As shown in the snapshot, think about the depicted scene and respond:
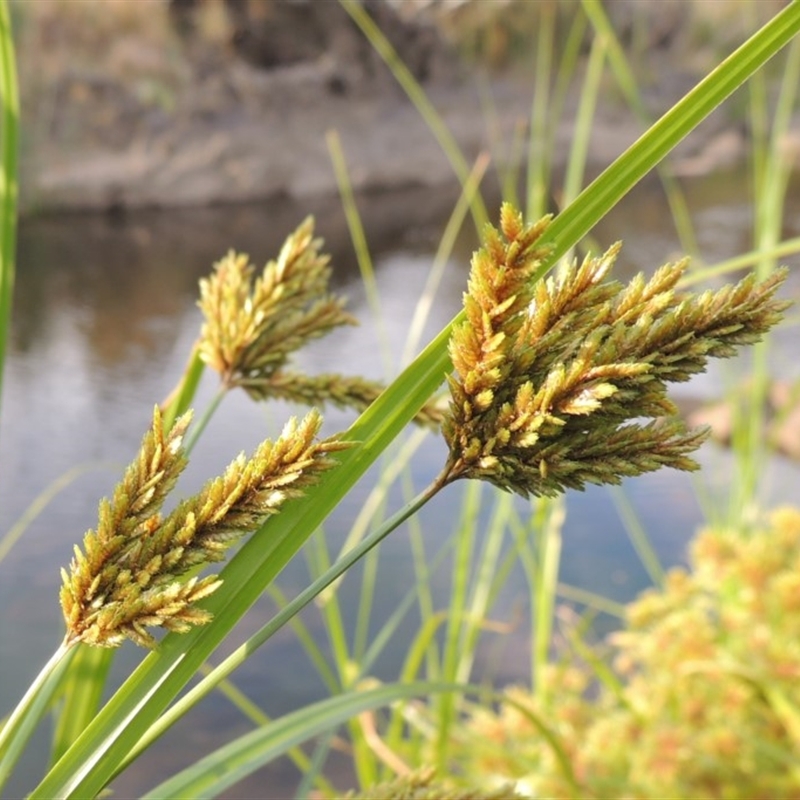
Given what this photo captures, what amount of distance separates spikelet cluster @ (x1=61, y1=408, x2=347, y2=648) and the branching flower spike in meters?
0.03

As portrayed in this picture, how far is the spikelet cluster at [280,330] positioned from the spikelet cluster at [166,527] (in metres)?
0.12

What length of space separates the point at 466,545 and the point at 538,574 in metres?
0.09

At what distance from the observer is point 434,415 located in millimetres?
A: 264

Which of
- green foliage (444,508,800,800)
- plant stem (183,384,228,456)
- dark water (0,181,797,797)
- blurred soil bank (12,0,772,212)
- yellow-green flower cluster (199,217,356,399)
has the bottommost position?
green foliage (444,508,800,800)

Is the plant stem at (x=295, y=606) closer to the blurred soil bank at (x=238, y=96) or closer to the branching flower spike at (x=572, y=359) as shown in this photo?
the branching flower spike at (x=572, y=359)

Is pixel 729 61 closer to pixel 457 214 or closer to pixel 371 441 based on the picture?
pixel 371 441

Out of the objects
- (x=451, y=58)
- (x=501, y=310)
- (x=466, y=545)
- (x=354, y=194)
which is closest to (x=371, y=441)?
(x=501, y=310)

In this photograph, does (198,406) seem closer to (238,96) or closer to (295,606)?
(295,606)

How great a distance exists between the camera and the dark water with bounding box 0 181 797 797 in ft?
4.30

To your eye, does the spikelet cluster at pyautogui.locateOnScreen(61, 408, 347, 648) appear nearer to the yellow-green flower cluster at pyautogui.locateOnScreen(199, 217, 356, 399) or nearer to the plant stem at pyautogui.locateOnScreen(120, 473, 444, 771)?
the plant stem at pyautogui.locateOnScreen(120, 473, 444, 771)

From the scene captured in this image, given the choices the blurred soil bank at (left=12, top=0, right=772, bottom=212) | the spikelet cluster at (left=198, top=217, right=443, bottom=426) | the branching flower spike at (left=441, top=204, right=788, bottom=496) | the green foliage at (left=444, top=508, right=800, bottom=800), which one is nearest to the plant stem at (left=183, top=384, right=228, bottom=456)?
the spikelet cluster at (left=198, top=217, right=443, bottom=426)

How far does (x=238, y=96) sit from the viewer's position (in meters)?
3.58

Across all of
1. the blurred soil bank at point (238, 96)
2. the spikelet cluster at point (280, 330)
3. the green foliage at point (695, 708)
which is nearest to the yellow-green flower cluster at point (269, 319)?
the spikelet cluster at point (280, 330)

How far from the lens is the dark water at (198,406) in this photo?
1.31 m
